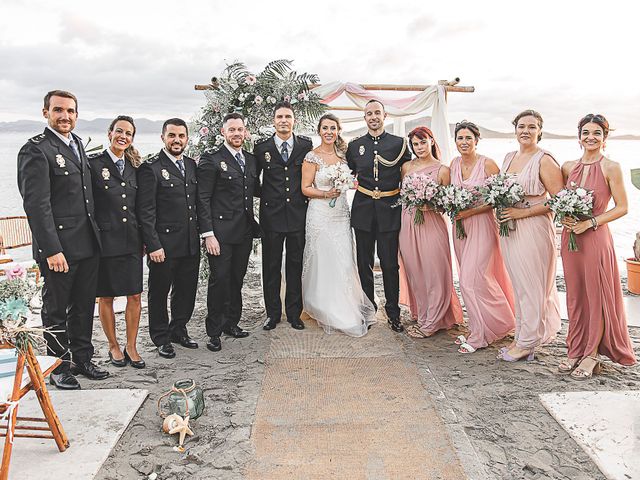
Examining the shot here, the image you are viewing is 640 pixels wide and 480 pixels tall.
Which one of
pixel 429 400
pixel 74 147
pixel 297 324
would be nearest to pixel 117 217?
pixel 74 147

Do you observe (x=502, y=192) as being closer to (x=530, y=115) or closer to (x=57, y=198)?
(x=530, y=115)

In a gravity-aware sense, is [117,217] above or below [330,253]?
above

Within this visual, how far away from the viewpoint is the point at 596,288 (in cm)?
385

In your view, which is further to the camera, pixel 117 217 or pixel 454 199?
pixel 454 199

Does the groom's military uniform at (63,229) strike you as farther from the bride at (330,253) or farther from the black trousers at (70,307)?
the bride at (330,253)

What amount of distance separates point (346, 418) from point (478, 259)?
1878 mm

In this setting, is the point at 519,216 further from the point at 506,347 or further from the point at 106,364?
the point at 106,364

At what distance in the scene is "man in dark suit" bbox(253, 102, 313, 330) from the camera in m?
4.82

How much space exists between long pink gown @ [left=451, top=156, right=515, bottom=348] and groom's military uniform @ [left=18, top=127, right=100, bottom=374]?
289cm

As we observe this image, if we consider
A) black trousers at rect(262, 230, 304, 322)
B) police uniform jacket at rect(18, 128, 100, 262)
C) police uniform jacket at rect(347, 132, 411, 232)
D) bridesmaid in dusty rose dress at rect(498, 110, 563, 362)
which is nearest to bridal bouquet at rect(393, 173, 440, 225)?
police uniform jacket at rect(347, 132, 411, 232)

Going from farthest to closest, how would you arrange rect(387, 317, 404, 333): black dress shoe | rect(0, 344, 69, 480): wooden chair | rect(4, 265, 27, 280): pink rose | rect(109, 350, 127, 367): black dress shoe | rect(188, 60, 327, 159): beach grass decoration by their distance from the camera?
rect(188, 60, 327, 159): beach grass decoration, rect(387, 317, 404, 333): black dress shoe, rect(109, 350, 127, 367): black dress shoe, rect(4, 265, 27, 280): pink rose, rect(0, 344, 69, 480): wooden chair

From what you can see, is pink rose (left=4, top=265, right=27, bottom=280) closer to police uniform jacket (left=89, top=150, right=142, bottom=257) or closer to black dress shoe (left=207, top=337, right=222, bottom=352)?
police uniform jacket (left=89, top=150, right=142, bottom=257)

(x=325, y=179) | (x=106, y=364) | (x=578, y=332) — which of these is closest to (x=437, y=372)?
(x=578, y=332)

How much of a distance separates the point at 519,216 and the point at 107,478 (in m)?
3.26
